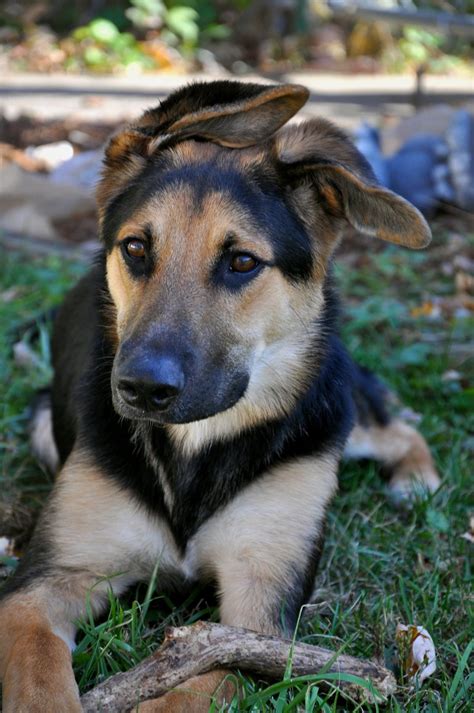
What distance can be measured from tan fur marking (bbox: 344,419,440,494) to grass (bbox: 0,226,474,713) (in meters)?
0.08

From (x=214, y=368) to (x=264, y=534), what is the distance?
0.65 m

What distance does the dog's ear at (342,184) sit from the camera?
3.06 meters

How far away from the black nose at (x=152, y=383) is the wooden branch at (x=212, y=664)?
67 centimetres

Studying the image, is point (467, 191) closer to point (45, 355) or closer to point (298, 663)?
point (45, 355)

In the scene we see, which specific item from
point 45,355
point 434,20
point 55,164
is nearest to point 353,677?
point 45,355

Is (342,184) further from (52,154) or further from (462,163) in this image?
(52,154)

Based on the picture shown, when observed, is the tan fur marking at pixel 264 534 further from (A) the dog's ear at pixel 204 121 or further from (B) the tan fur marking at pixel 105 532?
(A) the dog's ear at pixel 204 121

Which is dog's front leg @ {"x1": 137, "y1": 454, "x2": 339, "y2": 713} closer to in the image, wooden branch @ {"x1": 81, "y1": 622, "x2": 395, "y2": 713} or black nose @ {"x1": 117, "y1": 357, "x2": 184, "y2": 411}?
wooden branch @ {"x1": 81, "y1": 622, "x2": 395, "y2": 713}

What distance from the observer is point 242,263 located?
308cm

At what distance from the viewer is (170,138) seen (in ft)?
11.0

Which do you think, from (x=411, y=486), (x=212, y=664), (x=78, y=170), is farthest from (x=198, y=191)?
(x=78, y=170)

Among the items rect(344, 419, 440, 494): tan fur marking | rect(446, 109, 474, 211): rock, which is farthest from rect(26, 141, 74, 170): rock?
rect(344, 419, 440, 494): tan fur marking

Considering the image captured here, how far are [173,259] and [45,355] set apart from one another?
2426 mm

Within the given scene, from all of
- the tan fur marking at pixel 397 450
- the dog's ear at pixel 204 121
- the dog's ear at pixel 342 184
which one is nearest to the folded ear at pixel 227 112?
the dog's ear at pixel 204 121
